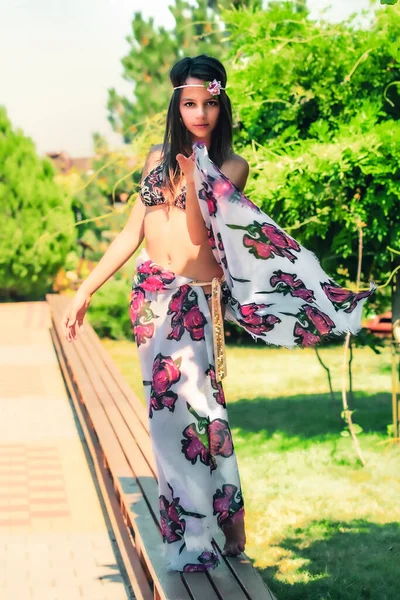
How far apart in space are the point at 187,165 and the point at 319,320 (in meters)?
0.67

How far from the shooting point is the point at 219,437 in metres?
3.37

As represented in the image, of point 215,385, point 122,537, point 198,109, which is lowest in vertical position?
point 122,537

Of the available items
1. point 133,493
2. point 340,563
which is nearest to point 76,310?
point 133,493

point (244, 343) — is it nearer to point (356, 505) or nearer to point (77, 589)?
point (356, 505)

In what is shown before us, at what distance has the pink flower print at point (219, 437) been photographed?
338 cm

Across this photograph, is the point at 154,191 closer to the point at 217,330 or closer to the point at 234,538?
the point at 217,330

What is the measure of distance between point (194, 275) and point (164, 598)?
1.07 meters

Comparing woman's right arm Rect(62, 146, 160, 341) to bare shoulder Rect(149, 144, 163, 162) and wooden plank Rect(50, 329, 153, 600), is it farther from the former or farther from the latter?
wooden plank Rect(50, 329, 153, 600)

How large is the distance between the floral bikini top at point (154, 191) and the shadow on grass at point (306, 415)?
3.78 metres

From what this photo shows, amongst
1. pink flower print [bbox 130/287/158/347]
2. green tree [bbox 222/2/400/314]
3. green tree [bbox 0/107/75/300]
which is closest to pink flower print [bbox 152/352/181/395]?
pink flower print [bbox 130/287/158/347]

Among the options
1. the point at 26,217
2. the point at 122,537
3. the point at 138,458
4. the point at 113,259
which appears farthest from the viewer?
the point at 26,217

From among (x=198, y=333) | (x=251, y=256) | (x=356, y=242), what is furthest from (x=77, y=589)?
(x=356, y=242)

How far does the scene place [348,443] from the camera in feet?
21.9

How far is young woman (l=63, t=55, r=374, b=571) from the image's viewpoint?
3283 mm
